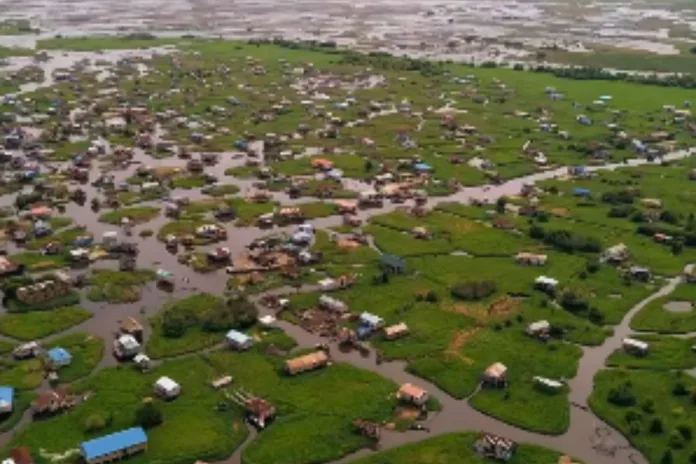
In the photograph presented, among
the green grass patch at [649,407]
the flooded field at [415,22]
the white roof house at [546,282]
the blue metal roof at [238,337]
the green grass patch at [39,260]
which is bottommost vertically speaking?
the green grass patch at [649,407]

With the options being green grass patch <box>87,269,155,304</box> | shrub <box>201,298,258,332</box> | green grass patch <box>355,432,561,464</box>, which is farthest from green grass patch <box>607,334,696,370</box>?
green grass patch <box>87,269,155,304</box>

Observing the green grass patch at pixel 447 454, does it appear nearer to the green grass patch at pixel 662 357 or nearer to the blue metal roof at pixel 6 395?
the green grass patch at pixel 662 357

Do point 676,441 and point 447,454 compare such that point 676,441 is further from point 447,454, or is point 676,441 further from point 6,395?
point 6,395

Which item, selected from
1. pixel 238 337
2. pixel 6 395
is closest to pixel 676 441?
pixel 238 337

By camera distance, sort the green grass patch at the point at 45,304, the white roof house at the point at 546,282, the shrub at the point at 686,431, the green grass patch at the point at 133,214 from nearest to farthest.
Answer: the shrub at the point at 686,431 < the green grass patch at the point at 45,304 < the white roof house at the point at 546,282 < the green grass patch at the point at 133,214

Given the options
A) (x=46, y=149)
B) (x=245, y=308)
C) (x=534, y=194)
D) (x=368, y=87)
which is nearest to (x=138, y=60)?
(x=368, y=87)

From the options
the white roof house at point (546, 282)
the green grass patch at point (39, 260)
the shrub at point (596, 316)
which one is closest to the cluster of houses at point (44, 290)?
the green grass patch at point (39, 260)

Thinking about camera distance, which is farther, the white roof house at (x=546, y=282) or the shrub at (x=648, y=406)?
the white roof house at (x=546, y=282)
